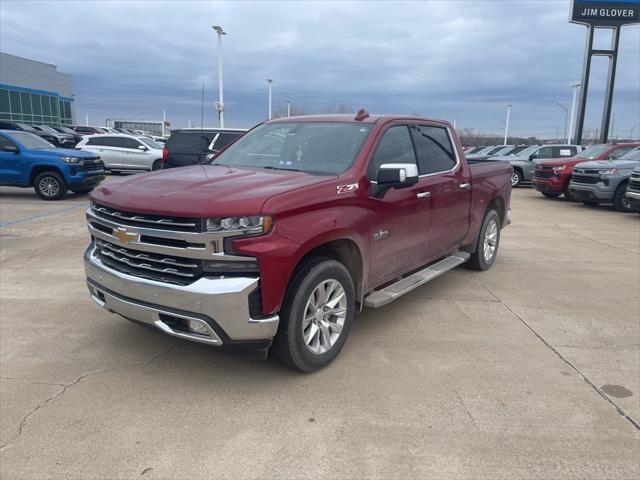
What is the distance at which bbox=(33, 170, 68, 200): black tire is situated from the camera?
1289 centimetres

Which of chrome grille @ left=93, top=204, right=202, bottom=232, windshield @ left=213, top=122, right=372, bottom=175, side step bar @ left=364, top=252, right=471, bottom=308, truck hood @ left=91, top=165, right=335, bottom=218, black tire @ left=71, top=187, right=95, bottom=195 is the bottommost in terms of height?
black tire @ left=71, top=187, right=95, bottom=195

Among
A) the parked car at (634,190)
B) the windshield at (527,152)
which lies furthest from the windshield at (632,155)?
the windshield at (527,152)

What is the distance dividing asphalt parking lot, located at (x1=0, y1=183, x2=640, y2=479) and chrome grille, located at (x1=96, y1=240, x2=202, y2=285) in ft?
2.66

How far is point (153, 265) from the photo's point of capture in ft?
10.9

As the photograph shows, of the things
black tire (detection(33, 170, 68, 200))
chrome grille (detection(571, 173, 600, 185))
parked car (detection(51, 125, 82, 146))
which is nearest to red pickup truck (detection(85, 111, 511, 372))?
black tire (detection(33, 170, 68, 200))

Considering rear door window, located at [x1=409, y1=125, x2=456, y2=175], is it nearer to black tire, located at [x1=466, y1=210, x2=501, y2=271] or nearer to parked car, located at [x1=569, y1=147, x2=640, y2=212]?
black tire, located at [x1=466, y1=210, x2=501, y2=271]

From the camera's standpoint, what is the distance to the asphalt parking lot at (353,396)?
2742mm

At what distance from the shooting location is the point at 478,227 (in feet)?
20.6

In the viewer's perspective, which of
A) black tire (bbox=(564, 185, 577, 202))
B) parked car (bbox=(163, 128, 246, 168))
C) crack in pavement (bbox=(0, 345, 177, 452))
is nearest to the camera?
crack in pavement (bbox=(0, 345, 177, 452))

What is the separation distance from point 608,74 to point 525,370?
28.2 metres

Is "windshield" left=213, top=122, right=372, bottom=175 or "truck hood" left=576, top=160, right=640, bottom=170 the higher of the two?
"windshield" left=213, top=122, right=372, bottom=175

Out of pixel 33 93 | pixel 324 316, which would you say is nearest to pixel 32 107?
pixel 33 93

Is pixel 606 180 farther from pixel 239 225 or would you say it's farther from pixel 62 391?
pixel 62 391

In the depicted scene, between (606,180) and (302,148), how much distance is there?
11608 mm
